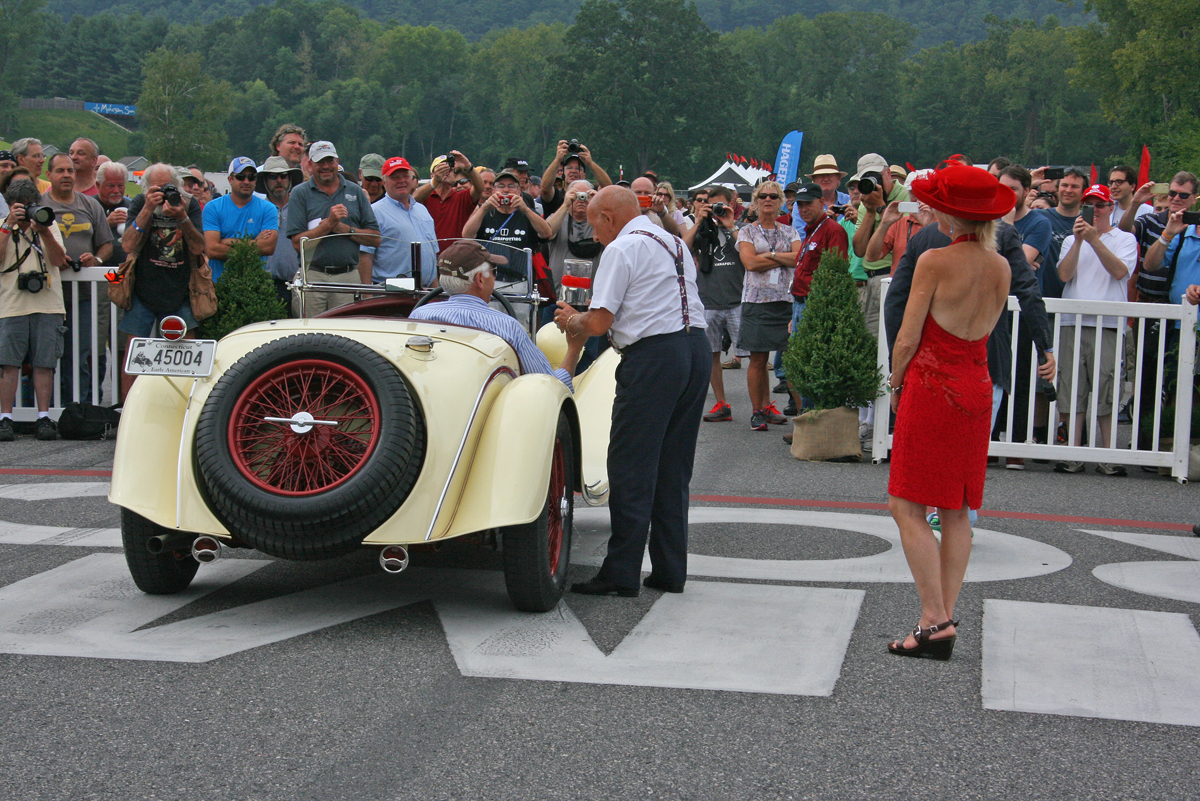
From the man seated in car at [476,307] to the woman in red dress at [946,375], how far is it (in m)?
1.58

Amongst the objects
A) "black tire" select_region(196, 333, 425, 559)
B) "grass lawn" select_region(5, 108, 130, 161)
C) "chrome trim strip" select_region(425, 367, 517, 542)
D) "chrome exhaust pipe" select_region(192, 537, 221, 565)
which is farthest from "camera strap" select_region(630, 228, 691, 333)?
"grass lawn" select_region(5, 108, 130, 161)

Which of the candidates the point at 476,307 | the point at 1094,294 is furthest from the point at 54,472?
the point at 1094,294

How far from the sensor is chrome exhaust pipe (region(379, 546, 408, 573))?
4398 millimetres

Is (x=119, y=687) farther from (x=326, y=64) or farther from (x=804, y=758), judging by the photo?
(x=326, y=64)

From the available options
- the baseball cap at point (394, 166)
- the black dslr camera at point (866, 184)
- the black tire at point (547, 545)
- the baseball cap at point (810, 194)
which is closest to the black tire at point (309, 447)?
the black tire at point (547, 545)

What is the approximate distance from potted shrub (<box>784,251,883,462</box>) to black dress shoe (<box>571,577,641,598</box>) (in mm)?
3906

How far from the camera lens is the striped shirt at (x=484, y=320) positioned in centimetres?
518

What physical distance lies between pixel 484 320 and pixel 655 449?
92 centimetres

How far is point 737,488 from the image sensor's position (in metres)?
7.80

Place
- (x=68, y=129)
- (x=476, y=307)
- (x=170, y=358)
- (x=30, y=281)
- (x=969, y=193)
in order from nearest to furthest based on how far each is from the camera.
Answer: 1. (x=969, y=193)
2. (x=170, y=358)
3. (x=476, y=307)
4. (x=30, y=281)
5. (x=68, y=129)

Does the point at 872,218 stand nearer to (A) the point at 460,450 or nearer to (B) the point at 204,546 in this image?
(A) the point at 460,450

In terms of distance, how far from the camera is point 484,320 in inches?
205

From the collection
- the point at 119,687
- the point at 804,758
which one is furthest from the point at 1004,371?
the point at 119,687

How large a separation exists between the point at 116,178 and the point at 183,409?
20.8 feet
